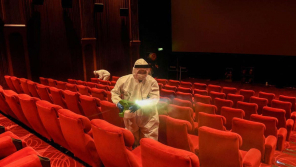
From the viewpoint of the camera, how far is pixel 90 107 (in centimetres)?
361

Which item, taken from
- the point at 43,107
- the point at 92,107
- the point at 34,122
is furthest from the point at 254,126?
the point at 34,122

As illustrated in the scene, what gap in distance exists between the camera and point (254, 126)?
8.84 ft

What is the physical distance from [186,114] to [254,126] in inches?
41.4

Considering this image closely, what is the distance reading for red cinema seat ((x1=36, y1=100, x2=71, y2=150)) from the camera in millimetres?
2666

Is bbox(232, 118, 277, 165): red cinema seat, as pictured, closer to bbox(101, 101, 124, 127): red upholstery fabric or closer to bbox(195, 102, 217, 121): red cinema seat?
bbox(195, 102, 217, 121): red cinema seat

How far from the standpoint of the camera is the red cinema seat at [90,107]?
354 cm

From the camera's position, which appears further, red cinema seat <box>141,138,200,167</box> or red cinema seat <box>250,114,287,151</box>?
red cinema seat <box>250,114,287,151</box>

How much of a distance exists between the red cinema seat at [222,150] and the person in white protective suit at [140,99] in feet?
2.39

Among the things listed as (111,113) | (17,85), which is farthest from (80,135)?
(17,85)

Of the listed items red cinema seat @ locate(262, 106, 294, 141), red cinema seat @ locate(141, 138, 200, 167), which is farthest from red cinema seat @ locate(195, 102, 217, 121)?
Answer: red cinema seat @ locate(141, 138, 200, 167)

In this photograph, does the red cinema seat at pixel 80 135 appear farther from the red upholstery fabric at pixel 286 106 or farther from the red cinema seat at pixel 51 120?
the red upholstery fabric at pixel 286 106

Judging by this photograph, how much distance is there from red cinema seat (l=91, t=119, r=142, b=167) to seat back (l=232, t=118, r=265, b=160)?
1.48 meters

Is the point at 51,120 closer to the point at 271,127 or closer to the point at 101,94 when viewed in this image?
the point at 101,94

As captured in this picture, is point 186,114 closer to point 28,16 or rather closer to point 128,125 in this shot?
point 128,125
